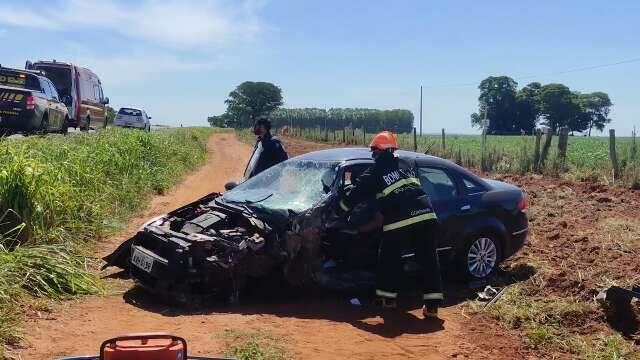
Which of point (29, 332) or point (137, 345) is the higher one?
point (137, 345)

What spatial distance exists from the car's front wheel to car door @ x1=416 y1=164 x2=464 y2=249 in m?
0.26

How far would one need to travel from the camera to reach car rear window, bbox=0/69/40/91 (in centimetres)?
1647

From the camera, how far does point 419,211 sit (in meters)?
6.15

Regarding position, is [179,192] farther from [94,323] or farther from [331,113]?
[331,113]

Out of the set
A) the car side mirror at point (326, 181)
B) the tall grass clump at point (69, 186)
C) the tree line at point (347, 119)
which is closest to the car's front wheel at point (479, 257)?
the car side mirror at point (326, 181)

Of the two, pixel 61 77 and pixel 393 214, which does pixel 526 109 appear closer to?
pixel 61 77

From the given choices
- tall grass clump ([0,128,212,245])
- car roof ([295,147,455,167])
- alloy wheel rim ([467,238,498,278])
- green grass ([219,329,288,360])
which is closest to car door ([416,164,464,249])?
car roof ([295,147,455,167])

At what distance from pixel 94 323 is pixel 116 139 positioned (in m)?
11.0

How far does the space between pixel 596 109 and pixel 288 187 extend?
286 feet

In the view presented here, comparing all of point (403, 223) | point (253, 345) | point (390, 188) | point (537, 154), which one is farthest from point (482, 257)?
point (537, 154)

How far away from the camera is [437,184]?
7125 mm

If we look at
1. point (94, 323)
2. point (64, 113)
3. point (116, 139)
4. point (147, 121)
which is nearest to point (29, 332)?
point (94, 323)

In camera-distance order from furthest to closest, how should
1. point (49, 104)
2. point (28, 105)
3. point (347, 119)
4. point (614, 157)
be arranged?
point (347, 119)
point (49, 104)
point (614, 157)
point (28, 105)

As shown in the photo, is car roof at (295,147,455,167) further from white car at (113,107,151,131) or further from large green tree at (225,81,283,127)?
large green tree at (225,81,283,127)
